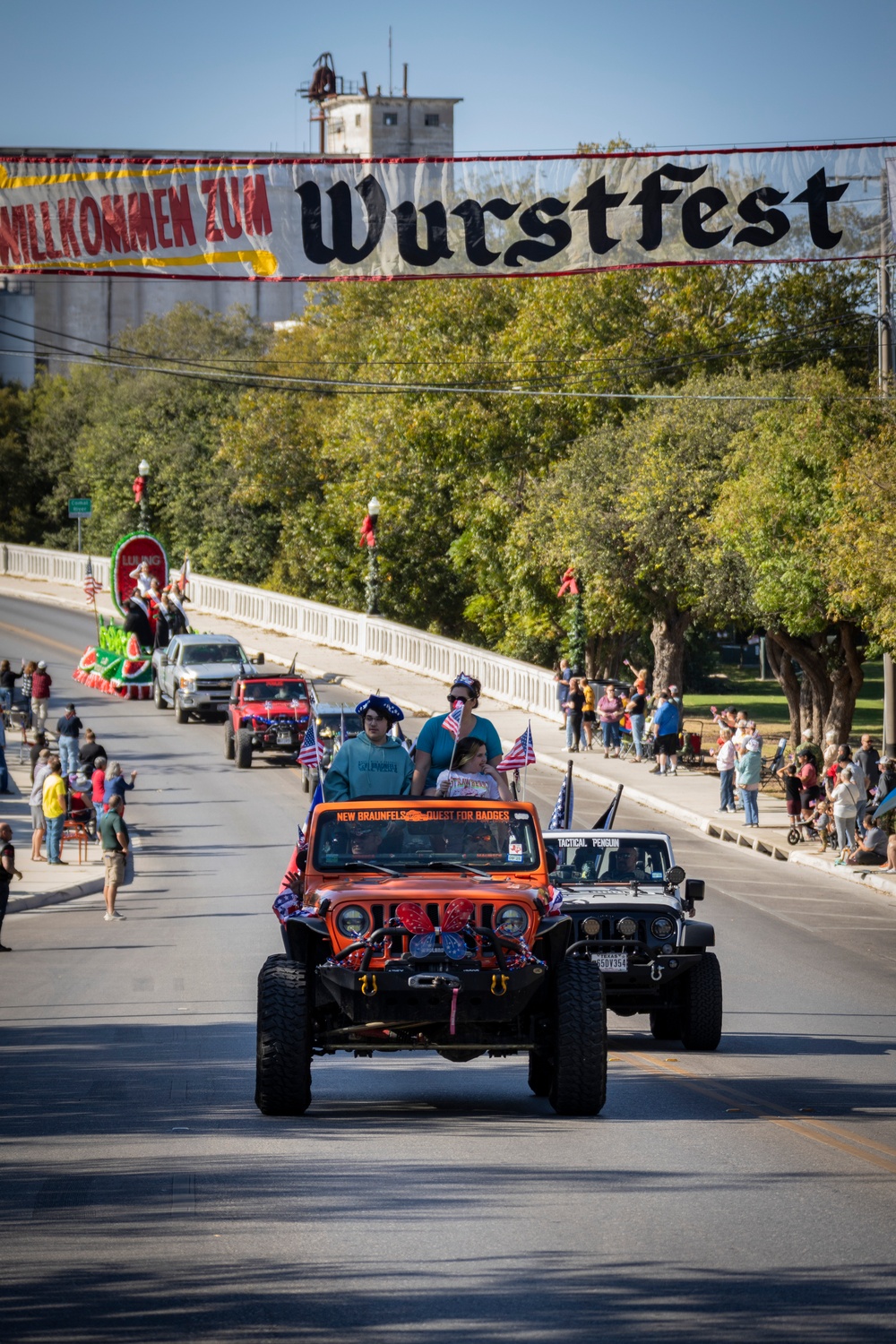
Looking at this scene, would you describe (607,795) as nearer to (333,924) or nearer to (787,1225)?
(333,924)

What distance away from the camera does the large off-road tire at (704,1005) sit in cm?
1452

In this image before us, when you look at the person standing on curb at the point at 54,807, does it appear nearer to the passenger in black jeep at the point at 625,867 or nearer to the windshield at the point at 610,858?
the windshield at the point at 610,858

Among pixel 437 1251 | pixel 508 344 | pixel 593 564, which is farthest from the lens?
pixel 508 344

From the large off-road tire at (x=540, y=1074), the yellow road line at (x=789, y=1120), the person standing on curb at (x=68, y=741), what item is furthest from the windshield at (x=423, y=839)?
the person standing on curb at (x=68, y=741)

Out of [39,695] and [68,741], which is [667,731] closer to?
[68,741]

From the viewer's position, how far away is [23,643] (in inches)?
2286

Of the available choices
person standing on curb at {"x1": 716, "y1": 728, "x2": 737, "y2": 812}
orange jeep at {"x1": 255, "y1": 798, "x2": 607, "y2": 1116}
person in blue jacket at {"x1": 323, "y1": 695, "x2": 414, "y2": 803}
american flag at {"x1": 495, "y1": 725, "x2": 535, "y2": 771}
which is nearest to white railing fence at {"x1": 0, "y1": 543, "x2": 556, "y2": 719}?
person standing on curb at {"x1": 716, "y1": 728, "x2": 737, "y2": 812}

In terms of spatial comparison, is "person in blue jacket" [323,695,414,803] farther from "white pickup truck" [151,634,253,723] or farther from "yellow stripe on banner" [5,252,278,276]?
"white pickup truck" [151,634,253,723]

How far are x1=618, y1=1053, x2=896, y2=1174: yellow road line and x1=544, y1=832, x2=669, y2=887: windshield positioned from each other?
8.72ft

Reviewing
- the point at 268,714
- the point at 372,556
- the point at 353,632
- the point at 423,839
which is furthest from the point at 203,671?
the point at 423,839

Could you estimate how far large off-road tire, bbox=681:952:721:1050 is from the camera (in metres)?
14.5

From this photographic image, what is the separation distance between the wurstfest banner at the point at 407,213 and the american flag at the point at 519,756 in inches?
488

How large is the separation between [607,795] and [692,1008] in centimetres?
2230

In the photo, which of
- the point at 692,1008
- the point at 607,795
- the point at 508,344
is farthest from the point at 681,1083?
the point at 508,344
